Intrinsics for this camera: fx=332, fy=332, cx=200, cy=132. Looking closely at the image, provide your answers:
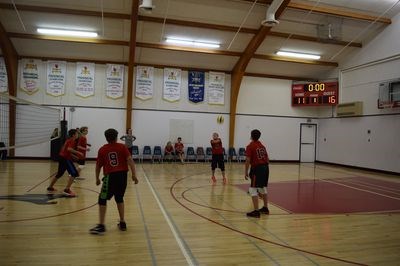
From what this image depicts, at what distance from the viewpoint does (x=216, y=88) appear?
18875 mm

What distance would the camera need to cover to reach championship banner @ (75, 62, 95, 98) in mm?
17016

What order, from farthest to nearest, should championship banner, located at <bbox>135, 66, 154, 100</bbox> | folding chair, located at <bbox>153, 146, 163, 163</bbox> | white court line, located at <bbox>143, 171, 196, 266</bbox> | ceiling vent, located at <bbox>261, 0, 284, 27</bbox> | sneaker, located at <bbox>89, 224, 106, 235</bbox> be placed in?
1. championship banner, located at <bbox>135, 66, 154, 100</bbox>
2. folding chair, located at <bbox>153, 146, 163, 163</bbox>
3. ceiling vent, located at <bbox>261, 0, 284, 27</bbox>
4. sneaker, located at <bbox>89, 224, 106, 235</bbox>
5. white court line, located at <bbox>143, 171, 196, 266</bbox>

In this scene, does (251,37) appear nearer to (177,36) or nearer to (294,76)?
(177,36)

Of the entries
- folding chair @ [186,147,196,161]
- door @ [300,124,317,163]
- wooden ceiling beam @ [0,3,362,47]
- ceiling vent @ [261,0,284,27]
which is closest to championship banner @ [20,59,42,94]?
wooden ceiling beam @ [0,3,362,47]

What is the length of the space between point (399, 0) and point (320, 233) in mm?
12614

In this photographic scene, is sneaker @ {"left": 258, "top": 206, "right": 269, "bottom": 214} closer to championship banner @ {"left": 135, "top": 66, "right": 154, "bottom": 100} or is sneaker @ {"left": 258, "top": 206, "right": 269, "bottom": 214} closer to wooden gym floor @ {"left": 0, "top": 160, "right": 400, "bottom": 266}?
wooden gym floor @ {"left": 0, "top": 160, "right": 400, "bottom": 266}

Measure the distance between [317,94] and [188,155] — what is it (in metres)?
8.04

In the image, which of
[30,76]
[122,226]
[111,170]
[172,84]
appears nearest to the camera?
[111,170]

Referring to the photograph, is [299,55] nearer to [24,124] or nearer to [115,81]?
[115,81]

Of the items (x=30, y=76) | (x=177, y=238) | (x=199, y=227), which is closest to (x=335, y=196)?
(x=199, y=227)

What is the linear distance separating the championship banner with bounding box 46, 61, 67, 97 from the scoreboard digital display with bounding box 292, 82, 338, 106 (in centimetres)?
1304

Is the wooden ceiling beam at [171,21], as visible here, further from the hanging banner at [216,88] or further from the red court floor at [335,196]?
the red court floor at [335,196]

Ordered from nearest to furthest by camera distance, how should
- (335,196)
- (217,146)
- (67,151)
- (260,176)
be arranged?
(260,176)
(67,151)
(335,196)
(217,146)

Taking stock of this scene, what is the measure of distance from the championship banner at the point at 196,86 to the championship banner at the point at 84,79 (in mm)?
5191
